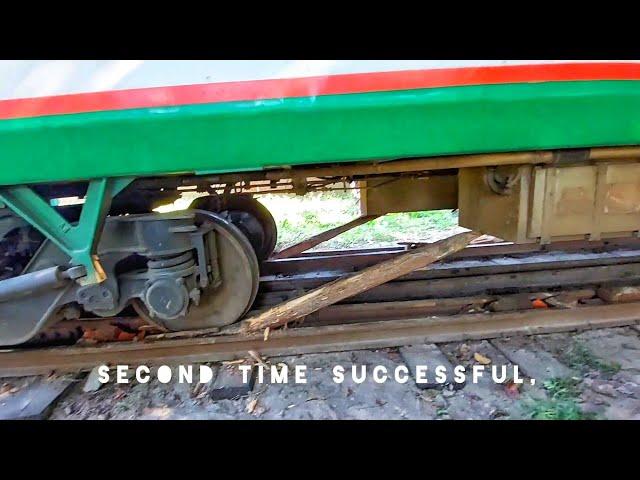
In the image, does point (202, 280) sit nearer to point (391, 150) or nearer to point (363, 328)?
point (363, 328)

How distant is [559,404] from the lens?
233cm

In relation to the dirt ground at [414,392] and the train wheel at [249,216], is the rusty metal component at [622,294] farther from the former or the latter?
the train wheel at [249,216]

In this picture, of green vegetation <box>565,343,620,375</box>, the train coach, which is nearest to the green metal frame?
the train coach

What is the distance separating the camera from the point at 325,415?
2.35 meters

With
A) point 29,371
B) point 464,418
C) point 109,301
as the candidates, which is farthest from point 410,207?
point 29,371

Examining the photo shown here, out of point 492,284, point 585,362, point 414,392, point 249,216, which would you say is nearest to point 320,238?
point 249,216

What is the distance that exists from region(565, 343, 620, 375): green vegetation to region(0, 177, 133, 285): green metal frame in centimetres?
264

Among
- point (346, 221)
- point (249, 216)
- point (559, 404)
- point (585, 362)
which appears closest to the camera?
point (559, 404)

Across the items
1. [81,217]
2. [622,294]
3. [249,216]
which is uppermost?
[81,217]

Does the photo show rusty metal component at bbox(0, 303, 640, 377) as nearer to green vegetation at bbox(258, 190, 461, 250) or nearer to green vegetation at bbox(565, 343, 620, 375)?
green vegetation at bbox(565, 343, 620, 375)

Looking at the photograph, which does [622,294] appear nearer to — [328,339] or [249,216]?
[328,339]

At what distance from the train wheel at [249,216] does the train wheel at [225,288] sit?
0.23 meters

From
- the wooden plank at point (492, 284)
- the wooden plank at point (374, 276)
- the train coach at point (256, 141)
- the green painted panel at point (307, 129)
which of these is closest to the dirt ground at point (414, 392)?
the wooden plank at point (374, 276)

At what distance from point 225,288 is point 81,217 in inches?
38.5
